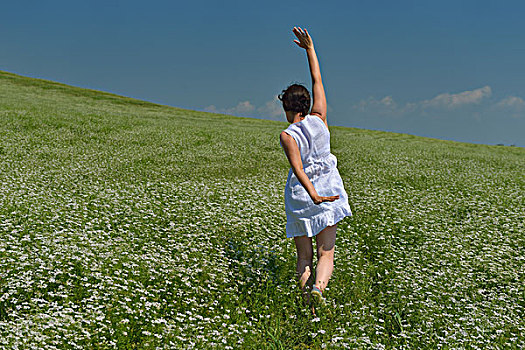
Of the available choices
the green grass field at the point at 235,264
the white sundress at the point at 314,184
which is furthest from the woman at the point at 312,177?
the green grass field at the point at 235,264

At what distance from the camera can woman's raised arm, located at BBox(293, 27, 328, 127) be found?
7211 mm

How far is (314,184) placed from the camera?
715 centimetres

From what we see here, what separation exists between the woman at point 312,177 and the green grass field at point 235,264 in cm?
110

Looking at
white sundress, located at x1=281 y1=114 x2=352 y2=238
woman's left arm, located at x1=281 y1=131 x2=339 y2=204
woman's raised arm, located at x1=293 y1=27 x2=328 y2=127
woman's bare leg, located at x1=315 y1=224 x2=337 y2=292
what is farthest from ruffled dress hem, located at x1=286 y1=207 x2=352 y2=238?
woman's raised arm, located at x1=293 y1=27 x2=328 y2=127

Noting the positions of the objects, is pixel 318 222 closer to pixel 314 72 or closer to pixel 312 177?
pixel 312 177

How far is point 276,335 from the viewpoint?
22.7 feet

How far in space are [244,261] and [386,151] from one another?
2066 centimetres

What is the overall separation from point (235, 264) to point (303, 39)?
4.69 meters

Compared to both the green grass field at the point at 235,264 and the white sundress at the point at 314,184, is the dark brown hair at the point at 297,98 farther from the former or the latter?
the green grass field at the point at 235,264

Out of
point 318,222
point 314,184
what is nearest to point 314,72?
point 314,184

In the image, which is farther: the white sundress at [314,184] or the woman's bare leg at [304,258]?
the woman's bare leg at [304,258]

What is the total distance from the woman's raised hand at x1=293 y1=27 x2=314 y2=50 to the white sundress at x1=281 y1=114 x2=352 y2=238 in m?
1.19

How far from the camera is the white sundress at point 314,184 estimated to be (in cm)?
703

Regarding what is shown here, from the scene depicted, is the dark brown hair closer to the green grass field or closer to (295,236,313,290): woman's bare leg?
(295,236,313,290): woman's bare leg
